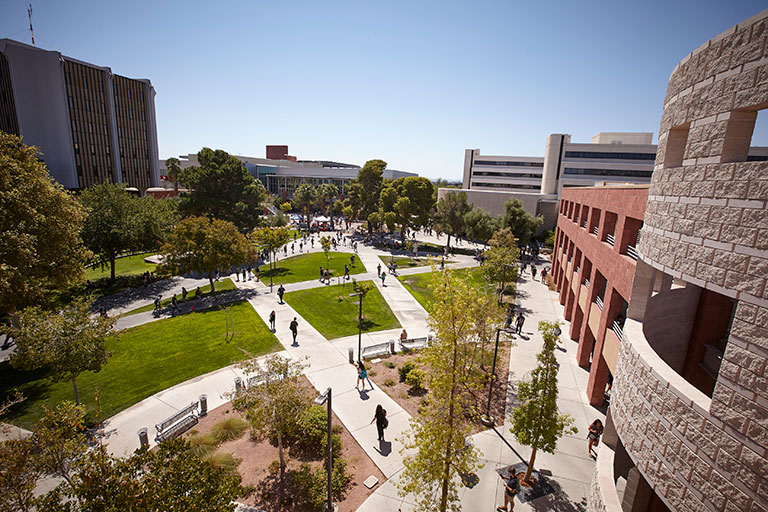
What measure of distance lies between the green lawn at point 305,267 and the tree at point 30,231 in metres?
15.8

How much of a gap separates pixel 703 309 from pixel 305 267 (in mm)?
33352

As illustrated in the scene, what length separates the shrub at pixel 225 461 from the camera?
10.6 meters

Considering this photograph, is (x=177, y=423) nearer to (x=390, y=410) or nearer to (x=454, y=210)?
(x=390, y=410)

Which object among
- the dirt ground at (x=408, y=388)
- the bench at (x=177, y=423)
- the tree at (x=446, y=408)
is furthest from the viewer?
the dirt ground at (x=408, y=388)

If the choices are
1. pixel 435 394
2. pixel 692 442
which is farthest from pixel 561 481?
pixel 692 442

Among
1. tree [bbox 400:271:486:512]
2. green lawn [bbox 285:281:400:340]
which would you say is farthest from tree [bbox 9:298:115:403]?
tree [bbox 400:271:486:512]

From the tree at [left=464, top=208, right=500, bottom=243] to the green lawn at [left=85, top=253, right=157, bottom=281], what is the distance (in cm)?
3621

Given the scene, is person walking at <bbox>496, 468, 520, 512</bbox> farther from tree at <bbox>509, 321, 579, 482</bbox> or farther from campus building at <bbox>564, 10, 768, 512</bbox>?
campus building at <bbox>564, 10, 768, 512</bbox>

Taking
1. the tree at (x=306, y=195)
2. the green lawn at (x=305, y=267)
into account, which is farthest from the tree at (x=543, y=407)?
the tree at (x=306, y=195)

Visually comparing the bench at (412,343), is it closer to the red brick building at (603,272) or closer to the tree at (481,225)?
the red brick building at (603,272)

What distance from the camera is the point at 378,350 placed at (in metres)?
18.8

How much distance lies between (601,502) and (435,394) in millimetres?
4280

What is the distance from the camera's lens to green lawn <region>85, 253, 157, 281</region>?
32.6 metres

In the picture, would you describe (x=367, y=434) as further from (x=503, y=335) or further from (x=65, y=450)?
(x=503, y=335)
